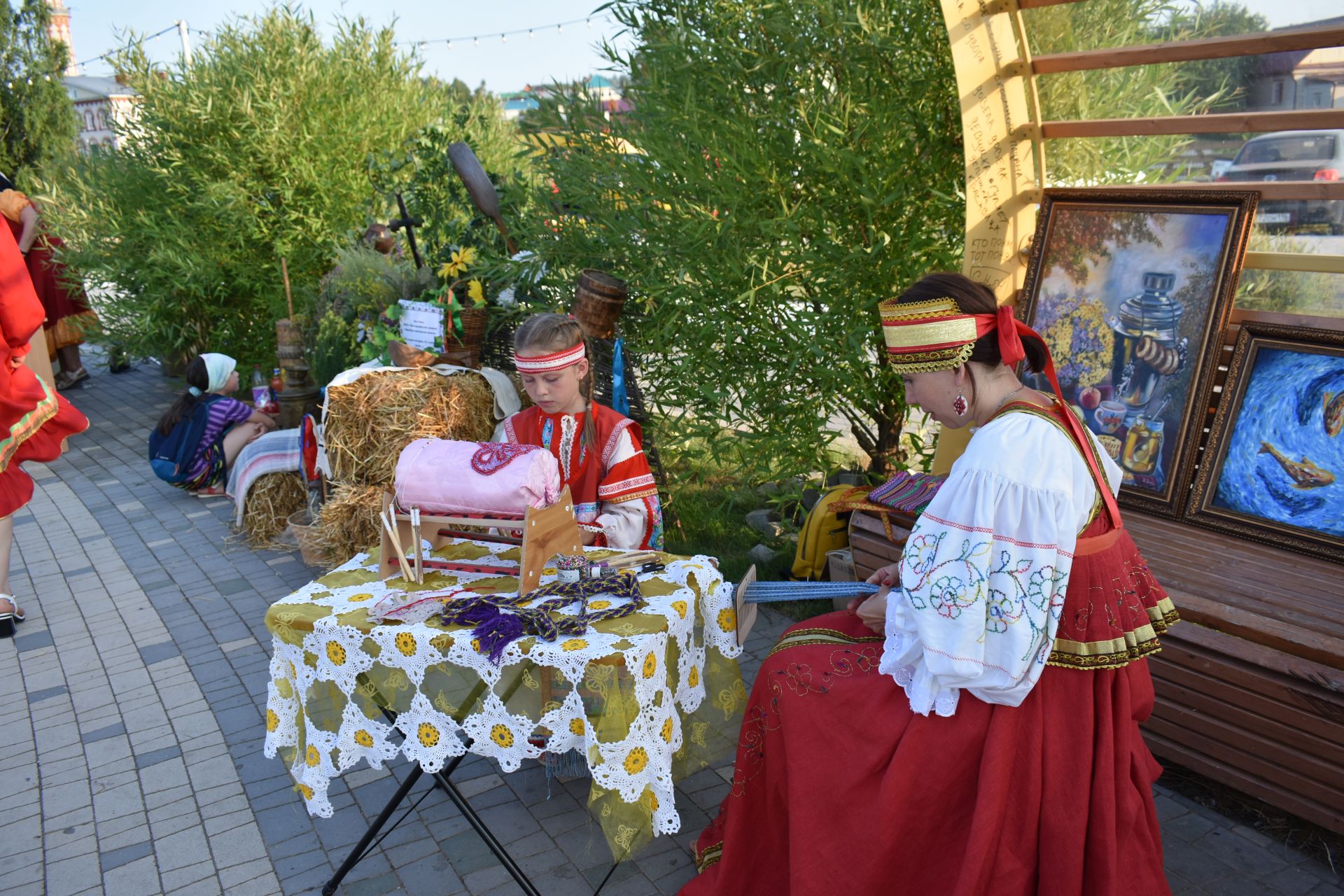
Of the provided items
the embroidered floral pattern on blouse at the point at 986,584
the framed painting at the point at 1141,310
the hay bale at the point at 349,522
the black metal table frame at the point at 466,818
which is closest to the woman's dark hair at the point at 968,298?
the embroidered floral pattern on blouse at the point at 986,584

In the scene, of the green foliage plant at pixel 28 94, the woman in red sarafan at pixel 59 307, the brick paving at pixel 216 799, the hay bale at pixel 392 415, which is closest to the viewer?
the brick paving at pixel 216 799

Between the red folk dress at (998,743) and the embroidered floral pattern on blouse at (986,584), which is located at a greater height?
the embroidered floral pattern on blouse at (986,584)

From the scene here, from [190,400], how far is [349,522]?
251 centimetres

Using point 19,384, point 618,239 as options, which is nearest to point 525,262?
point 618,239

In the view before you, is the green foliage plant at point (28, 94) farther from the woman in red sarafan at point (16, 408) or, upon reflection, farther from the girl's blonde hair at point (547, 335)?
the girl's blonde hair at point (547, 335)

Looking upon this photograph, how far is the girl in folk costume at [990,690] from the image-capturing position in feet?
6.95

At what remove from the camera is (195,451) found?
6.98 metres

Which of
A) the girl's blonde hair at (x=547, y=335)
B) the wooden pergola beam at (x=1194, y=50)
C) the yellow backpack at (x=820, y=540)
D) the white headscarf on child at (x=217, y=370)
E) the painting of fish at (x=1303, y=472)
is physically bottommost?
the yellow backpack at (x=820, y=540)

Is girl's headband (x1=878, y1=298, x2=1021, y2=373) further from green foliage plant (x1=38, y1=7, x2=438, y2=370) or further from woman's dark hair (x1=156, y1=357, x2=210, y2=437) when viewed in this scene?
green foliage plant (x1=38, y1=7, x2=438, y2=370)

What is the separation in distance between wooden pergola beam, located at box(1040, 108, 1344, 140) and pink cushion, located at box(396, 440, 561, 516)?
282cm

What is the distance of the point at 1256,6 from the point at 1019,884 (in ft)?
10.6

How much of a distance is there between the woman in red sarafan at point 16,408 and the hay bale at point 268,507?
142cm

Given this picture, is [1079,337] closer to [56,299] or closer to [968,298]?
[968,298]

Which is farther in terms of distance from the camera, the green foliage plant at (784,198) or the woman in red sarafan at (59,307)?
the woman in red sarafan at (59,307)
